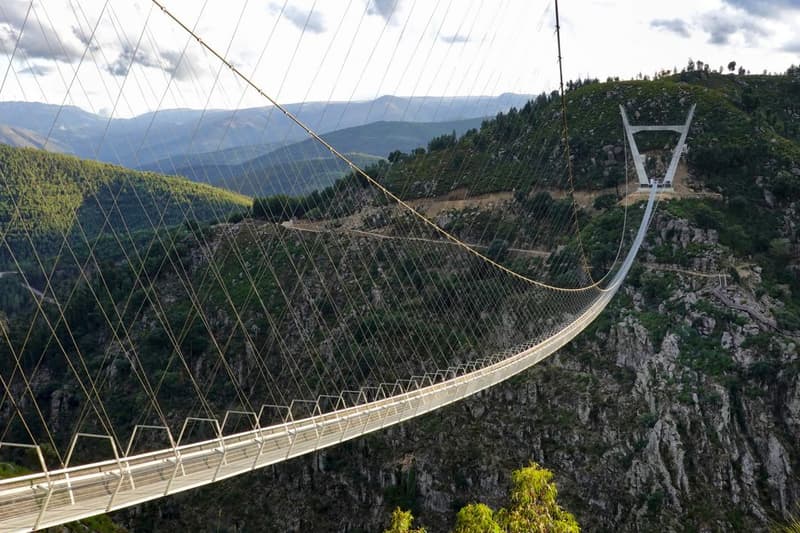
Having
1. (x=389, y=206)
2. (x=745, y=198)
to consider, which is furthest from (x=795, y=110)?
(x=389, y=206)

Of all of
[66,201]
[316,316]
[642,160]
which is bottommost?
[66,201]

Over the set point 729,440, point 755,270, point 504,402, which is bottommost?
point 504,402

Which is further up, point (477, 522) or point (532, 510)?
point (532, 510)

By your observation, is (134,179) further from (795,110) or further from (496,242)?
(795,110)

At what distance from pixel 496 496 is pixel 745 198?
2445 centimetres

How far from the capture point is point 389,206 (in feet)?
171

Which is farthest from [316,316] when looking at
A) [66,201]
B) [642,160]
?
[66,201]

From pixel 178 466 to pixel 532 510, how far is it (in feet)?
23.6

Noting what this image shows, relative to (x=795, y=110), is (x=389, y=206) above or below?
below

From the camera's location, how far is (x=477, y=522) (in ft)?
45.1

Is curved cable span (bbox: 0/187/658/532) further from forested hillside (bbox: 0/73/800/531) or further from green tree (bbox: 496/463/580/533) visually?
forested hillside (bbox: 0/73/800/531)

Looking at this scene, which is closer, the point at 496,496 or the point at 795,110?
the point at 496,496

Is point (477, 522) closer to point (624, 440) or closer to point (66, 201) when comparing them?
point (624, 440)

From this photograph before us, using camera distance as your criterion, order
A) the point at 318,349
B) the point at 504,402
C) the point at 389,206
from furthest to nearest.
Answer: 1. the point at 389,206
2. the point at 318,349
3. the point at 504,402
